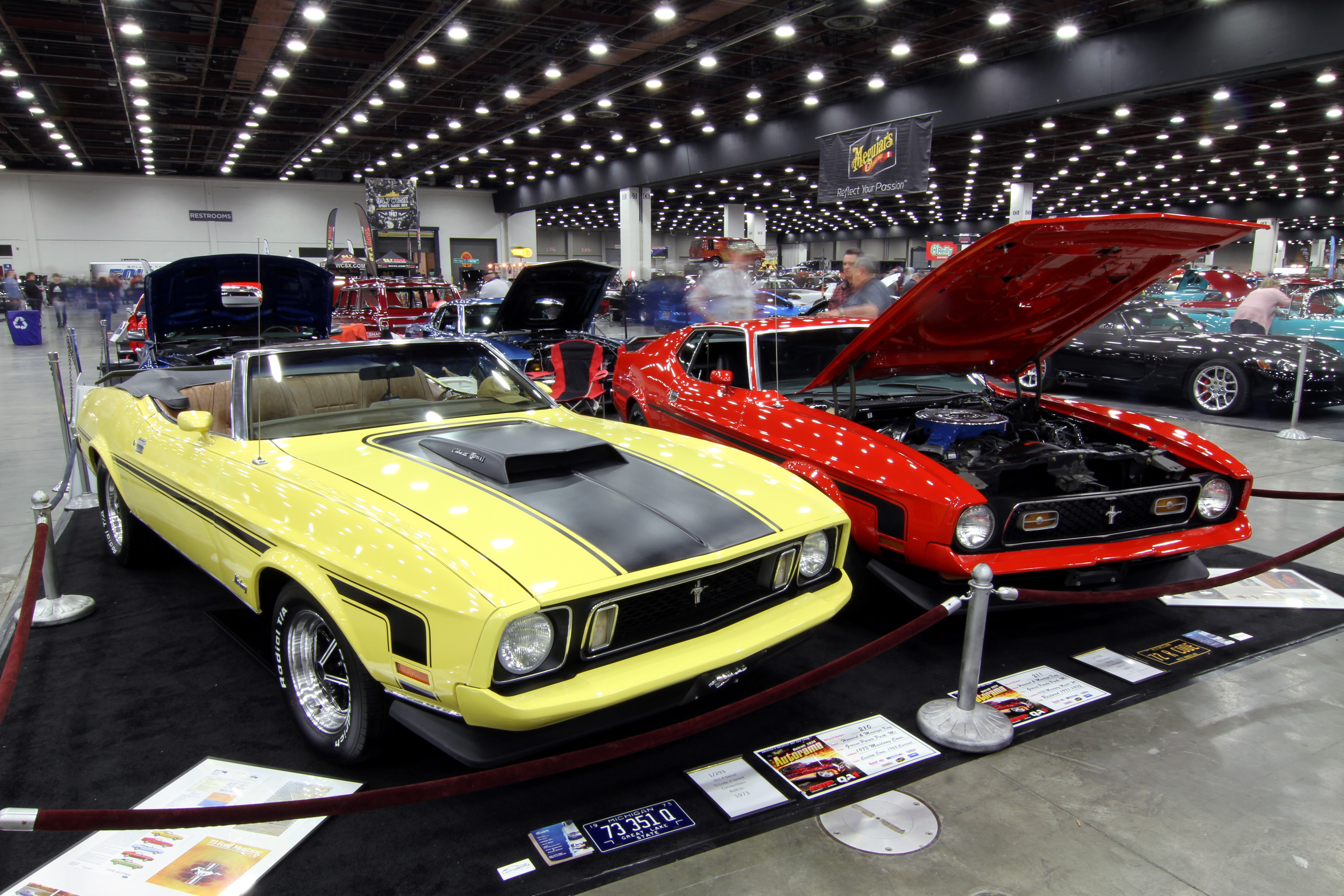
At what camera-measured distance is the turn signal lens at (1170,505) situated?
335 cm

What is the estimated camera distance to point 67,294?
22766mm

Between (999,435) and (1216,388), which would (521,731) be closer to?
(999,435)

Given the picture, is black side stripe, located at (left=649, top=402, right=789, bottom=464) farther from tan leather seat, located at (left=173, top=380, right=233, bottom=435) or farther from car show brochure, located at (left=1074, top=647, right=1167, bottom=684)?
tan leather seat, located at (left=173, top=380, right=233, bottom=435)

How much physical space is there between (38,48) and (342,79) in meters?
4.43

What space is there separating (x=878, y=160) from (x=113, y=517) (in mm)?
8269

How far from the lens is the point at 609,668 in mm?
2115

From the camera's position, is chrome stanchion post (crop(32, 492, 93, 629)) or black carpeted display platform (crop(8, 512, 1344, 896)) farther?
chrome stanchion post (crop(32, 492, 93, 629))

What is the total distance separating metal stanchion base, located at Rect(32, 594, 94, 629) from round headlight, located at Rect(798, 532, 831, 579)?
131 inches

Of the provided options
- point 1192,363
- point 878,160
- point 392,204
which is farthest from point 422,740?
point 392,204

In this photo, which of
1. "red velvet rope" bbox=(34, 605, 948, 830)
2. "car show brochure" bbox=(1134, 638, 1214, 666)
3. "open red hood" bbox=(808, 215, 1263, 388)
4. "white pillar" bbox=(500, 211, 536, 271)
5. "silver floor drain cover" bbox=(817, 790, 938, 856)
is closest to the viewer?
"red velvet rope" bbox=(34, 605, 948, 830)

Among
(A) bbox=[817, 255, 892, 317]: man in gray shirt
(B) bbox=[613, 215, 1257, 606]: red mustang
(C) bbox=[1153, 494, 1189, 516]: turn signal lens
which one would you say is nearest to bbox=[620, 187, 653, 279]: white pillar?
(A) bbox=[817, 255, 892, 317]: man in gray shirt

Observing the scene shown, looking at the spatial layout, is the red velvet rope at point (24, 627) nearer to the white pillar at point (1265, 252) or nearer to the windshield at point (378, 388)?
the windshield at point (378, 388)

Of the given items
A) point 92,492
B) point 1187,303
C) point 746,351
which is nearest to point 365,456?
point 746,351

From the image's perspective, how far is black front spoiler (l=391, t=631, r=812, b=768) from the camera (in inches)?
78.0
